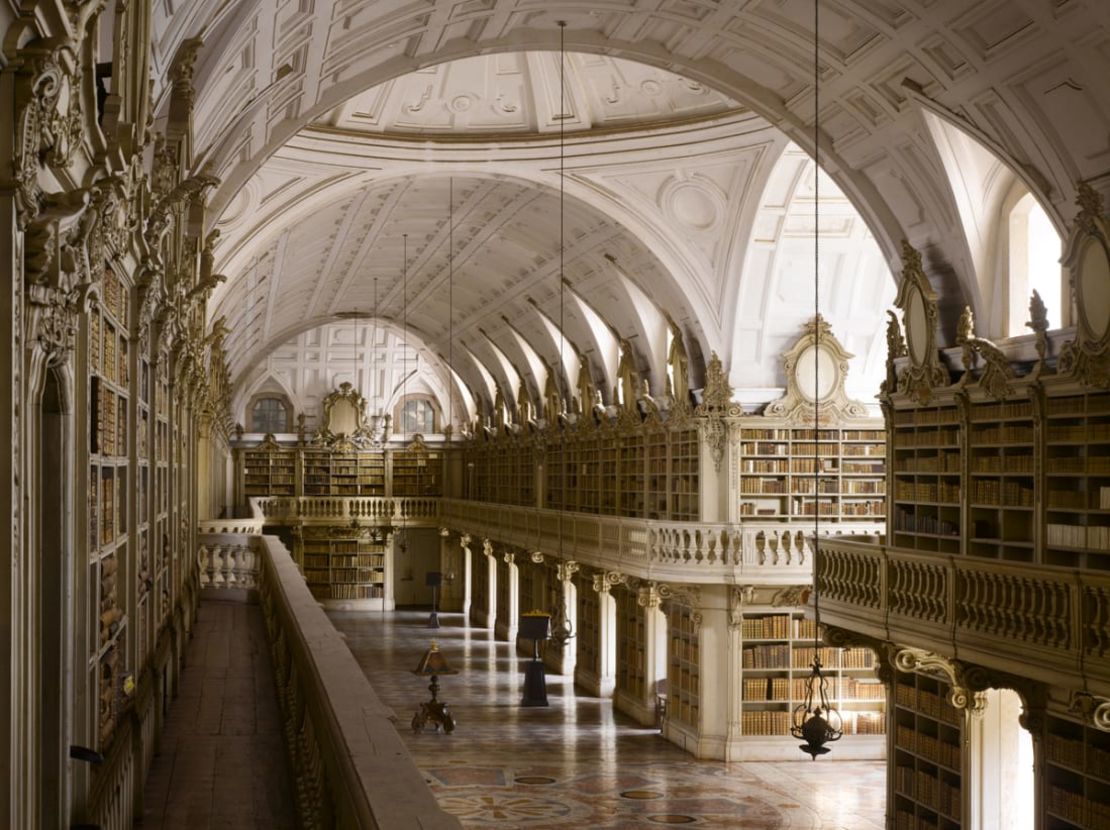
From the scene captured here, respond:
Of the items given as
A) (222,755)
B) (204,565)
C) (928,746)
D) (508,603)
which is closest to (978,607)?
(928,746)

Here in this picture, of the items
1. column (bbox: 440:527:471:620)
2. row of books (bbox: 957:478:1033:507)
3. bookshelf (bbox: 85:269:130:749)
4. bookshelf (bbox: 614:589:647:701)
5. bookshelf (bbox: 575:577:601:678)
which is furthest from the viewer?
column (bbox: 440:527:471:620)

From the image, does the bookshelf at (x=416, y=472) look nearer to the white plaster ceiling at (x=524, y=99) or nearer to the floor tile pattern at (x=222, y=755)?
the white plaster ceiling at (x=524, y=99)

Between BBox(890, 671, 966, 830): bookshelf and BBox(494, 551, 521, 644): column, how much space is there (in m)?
18.1

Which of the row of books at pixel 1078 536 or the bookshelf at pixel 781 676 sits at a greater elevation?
the row of books at pixel 1078 536

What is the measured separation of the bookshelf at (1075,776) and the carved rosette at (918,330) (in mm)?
3896

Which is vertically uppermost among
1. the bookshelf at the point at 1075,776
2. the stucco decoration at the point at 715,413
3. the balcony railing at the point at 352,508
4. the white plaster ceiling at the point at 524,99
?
the white plaster ceiling at the point at 524,99

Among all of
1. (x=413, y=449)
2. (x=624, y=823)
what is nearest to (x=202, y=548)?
(x=624, y=823)

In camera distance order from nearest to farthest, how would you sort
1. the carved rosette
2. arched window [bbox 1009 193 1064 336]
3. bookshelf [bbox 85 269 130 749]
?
1. bookshelf [bbox 85 269 130 749]
2. arched window [bbox 1009 193 1064 336]
3. the carved rosette

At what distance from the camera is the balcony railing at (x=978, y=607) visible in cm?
982

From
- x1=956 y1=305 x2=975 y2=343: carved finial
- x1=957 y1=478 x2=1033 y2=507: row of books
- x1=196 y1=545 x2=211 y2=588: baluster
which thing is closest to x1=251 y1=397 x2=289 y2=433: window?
x1=196 y1=545 x2=211 y2=588: baluster

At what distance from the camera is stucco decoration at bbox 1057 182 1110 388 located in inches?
437

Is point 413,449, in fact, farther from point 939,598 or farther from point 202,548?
point 939,598

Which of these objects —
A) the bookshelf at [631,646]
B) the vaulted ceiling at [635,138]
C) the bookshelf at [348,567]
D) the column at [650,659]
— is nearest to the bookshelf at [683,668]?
the column at [650,659]

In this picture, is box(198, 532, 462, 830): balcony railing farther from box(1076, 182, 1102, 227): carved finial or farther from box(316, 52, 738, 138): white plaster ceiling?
box(316, 52, 738, 138): white plaster ceiling
